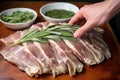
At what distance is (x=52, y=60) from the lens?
1.59 metres

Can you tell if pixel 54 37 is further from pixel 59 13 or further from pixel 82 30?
pixel 59 13

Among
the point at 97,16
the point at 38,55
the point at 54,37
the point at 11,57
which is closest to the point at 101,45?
the point at 97,16

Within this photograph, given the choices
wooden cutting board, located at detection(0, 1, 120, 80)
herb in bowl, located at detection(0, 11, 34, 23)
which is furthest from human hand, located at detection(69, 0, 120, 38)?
herb in bowl, located at detection(0, 11, 34, 23)

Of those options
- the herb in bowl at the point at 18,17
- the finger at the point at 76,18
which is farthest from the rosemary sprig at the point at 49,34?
the herb in bowl at the point at 18,17

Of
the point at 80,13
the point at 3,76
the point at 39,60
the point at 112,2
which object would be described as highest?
the point at 112,2

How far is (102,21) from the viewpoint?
1.70 m

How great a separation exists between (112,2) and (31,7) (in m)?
0.88

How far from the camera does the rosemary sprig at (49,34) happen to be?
1.68m

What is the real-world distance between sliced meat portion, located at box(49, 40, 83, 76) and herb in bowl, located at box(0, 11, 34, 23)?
41 cm

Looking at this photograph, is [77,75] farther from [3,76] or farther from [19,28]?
[19,28]

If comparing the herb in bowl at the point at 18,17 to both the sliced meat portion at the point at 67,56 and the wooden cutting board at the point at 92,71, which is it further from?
the sliced meat portion at the point at 67,56

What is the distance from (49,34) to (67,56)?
0.71ft

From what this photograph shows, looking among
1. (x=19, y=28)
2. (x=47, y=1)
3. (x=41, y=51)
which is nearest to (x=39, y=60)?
(x=41, y=51)

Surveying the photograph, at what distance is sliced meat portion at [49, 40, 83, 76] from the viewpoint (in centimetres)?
158
